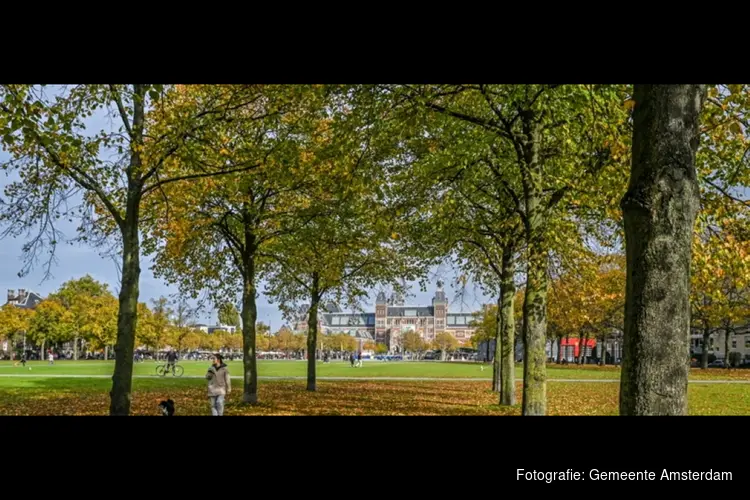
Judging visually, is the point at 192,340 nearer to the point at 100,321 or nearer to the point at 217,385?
the point at 100,321

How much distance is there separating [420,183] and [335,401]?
7.38 m

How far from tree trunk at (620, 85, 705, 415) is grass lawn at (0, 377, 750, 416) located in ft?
34.5

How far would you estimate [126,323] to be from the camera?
11430 millimetres

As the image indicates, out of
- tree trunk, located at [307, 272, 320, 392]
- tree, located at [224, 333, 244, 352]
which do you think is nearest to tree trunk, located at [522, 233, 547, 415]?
tree trunk, located at [307, 272, 320, 392]

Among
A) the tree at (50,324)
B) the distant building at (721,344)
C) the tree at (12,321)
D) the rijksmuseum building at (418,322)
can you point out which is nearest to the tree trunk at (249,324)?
the tree at (50,324)

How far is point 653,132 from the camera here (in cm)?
507

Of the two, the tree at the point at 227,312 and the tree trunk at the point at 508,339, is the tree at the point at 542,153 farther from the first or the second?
the tree at the point at 227,312

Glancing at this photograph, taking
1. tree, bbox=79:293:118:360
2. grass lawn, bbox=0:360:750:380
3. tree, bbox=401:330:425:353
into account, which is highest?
tree, bbox=79:293:118:360

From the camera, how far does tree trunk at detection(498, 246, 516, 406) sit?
17.8 m

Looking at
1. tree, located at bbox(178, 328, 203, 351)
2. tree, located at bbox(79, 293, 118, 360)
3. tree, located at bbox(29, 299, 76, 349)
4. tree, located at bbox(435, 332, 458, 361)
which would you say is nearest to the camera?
tree, located at bbox(79, 293, 118, 360)

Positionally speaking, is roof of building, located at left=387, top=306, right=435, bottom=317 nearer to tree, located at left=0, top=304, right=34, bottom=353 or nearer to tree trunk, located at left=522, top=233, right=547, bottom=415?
tree, located at left=0, top=304, right=34, bottom=353
